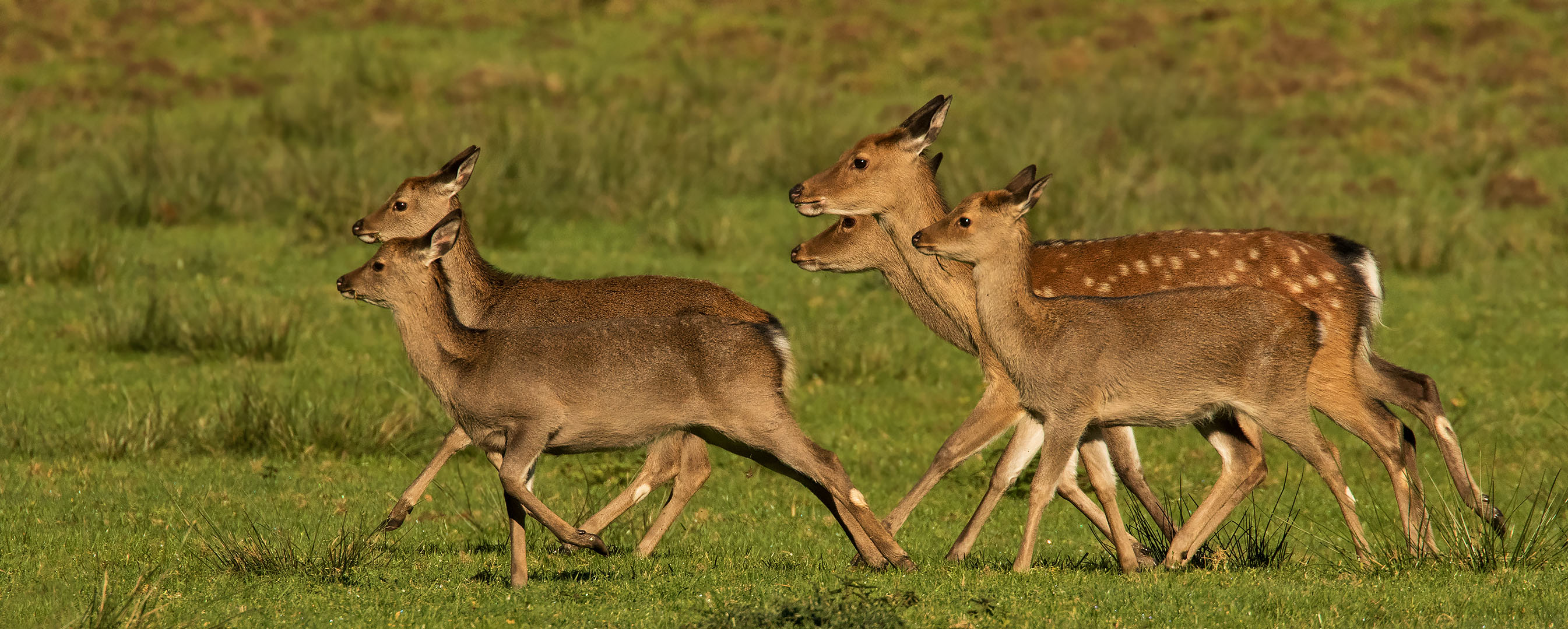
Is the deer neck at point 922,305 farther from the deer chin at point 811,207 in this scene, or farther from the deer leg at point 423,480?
the deer leg at point 423,480

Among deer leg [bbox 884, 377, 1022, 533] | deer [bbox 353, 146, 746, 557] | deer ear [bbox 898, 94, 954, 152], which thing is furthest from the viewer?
deer ear [bbox 898, 94, 954, 152]

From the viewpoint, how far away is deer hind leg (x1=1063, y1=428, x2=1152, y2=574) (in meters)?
8.03

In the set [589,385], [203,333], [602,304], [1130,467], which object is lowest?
[203,333]

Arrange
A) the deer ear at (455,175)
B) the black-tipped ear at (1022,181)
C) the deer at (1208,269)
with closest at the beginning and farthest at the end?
the black-tipped ear at (1022,181) → the deer at (1208,269) → the deer ear at (455,175)

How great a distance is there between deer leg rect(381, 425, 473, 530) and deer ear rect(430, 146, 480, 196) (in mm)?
1677

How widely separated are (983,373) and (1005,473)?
0.48 metres

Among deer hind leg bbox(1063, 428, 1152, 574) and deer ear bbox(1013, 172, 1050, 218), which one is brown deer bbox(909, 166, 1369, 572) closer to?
deer ear bbox(1013, 172, 1050, 218)

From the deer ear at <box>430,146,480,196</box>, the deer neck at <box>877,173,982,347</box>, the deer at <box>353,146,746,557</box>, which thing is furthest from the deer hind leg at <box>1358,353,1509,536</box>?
the deer ear at <box>430,146,480,196</box>

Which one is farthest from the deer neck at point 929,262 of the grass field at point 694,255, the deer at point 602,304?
the grass field at point 694,255

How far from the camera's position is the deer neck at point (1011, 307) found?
25.4 feet

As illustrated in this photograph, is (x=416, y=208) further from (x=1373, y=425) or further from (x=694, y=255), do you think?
(x=694, y=255)

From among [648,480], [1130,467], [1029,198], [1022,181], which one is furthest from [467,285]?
[1130,467]

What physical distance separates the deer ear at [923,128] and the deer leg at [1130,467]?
1.70 meters

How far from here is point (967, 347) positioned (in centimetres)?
864
